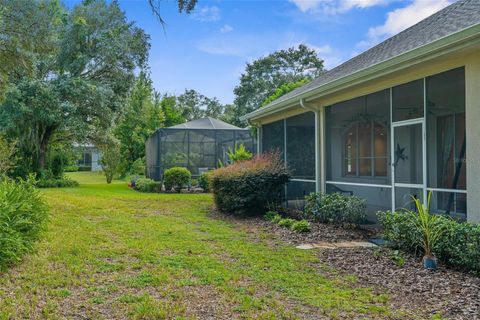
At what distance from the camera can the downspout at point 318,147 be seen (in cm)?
930

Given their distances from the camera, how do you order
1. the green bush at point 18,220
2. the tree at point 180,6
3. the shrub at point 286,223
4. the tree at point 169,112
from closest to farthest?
1. the green bush at point 18,220
2. the tree at point 180,6
3. the shrub at point 286,223
4. the tree at point 169,112

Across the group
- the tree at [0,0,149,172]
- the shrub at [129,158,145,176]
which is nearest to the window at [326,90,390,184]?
the tree at [0,0,149,172]

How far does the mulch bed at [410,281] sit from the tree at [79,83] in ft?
48.3

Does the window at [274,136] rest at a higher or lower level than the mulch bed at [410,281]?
higher

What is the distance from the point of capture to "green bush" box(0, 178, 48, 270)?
16.5ft

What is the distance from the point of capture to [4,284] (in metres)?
4.38

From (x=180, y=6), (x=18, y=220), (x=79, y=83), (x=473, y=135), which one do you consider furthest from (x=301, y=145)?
(x=79, y=83)

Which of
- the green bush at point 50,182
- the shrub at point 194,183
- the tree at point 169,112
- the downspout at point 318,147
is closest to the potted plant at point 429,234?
the downspout at point 318,147

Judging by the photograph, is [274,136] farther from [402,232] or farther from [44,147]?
[44,147]

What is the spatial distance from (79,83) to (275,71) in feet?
66.5

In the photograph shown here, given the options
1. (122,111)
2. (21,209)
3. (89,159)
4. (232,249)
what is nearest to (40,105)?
(122,111)

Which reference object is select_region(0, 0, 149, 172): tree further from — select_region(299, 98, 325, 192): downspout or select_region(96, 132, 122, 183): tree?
select_region(299, 98, 325, 192): downspout

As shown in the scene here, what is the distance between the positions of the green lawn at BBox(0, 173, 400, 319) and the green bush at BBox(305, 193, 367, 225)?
1480mm

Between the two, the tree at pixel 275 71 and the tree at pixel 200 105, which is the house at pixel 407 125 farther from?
the tree at pixel 200 105
